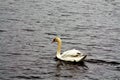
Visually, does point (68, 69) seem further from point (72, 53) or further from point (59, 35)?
point (59, 35)

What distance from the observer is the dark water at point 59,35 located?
2069 centimetres

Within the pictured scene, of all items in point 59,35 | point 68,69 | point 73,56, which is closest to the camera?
point 68,69

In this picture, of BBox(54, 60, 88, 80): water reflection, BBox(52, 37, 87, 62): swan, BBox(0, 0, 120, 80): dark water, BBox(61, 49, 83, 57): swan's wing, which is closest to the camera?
BBox(54, 60, 88, 80): water reflection

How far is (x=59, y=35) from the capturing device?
27.3 m

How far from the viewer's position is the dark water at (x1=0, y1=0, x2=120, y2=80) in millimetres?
20688

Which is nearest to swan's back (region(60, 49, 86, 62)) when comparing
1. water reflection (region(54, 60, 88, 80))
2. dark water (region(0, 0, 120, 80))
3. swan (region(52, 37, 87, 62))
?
swan (region(52, 37, 87, 62))

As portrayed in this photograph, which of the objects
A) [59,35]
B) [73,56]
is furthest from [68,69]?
[59,35]

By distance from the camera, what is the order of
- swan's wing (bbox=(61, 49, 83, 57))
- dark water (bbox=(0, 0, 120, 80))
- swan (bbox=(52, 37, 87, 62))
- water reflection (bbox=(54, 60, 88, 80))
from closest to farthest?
water reflection (bbox=(54, 60, 88, 80)) < dark water (bbox=(0, 0, 120, 80)) < swan (bbox=(52, 37, 87, 62)) < swan's wing (bbox=(61, 49, 83, 57))

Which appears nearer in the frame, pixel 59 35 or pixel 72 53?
pixel 72 53

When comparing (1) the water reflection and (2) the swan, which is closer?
(1) the water reflection

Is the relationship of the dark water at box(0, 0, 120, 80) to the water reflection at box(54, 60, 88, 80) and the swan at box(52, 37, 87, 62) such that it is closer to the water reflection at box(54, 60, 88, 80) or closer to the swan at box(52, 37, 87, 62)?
the water reflection at box(54, 60, 88, 80)

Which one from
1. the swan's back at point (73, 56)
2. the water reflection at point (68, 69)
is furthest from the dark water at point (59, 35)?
the swan's back at point (73, 56)

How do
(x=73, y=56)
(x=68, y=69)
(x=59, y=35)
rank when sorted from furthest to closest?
(x=59, y=35), (x=73, y=56), (x=68, y=69)

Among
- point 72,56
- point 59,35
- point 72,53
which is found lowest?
point 72,56
